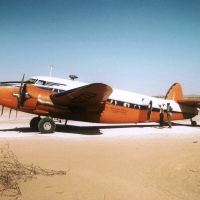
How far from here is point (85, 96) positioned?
34.1 feet

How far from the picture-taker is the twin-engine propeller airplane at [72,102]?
33.9 ft

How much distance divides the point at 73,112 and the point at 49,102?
1580 millimetres

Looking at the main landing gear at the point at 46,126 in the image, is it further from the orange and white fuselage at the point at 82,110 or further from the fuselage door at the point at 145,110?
the fuselage door at the point at 145,110

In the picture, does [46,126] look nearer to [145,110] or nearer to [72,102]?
[72,102]

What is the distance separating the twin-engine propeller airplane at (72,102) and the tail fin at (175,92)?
2.10 metres

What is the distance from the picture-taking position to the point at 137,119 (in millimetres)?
13195

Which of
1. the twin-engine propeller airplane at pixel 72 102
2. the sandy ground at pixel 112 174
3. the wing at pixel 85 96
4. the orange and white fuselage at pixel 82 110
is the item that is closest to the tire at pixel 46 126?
the twin-engine propeller airplane at pixel 72 102

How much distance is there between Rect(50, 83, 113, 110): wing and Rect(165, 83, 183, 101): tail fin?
708 centimetres

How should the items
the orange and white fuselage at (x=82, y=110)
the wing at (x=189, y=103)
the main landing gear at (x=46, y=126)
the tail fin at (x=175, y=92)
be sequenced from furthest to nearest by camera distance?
the tail fin at (x=175, y=92), the wing at (x=189, y=103), the orange and white fuselage at (x=82, y=110), the main landing gear at (x=46, y=126)

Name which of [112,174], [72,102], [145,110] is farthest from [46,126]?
[112,174]

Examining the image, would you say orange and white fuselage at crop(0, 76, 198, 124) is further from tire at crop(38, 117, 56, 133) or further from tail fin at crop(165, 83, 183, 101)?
tail fin at crop(165, 83, 183, 101)

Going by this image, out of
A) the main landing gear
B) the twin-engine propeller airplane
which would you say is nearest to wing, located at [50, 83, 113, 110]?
the twin-engine propeller airplane

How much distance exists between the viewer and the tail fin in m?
16.0

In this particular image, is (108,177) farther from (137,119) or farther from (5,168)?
(137,119)
